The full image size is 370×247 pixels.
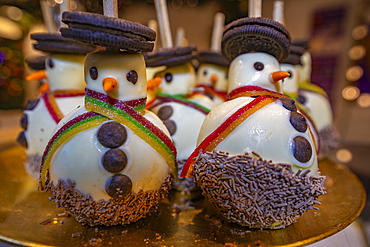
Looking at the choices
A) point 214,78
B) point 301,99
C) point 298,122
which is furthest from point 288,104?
point 301,99

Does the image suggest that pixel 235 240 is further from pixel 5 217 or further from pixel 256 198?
pixel 5 217

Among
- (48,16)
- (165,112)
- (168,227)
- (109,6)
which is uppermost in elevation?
(48,16)

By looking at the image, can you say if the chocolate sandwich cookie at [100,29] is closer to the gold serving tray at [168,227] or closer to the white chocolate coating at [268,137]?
the white chocolate coating at [268,137]

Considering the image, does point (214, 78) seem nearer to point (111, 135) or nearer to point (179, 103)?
point (179, 103)

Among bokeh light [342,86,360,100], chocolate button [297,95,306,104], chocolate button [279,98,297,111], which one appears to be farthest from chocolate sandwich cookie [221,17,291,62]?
bokeh light [342,86,360,100]

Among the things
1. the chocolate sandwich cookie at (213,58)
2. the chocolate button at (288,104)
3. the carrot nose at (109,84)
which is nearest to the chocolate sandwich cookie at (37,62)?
the carrot nose at (109,84)

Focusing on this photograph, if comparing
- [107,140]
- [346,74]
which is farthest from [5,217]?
[346,74]
